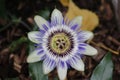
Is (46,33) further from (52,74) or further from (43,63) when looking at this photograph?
(52,74)

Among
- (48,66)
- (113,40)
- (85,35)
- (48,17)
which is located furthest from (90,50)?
(113,40)

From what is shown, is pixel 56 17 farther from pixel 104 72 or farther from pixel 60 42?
pixel 104 72

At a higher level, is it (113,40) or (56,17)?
(56,17)

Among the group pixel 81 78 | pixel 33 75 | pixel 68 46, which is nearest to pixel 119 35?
pixel 81 78

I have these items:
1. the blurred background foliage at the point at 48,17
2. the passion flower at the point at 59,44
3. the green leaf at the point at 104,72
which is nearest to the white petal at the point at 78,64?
the passion flower at the point at 59,44

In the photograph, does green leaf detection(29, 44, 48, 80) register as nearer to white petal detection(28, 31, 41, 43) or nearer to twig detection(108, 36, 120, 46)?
white petal detection(28, 31, 41, 43)

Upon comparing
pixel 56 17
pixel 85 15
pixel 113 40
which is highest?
pixel 56 17

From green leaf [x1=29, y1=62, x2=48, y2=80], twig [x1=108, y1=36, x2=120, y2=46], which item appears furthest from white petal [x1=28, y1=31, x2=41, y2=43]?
twig [x1=108, y1=36, x2=120, y2=46]

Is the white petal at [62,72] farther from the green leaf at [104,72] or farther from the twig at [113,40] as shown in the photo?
the twig at [113,40]
